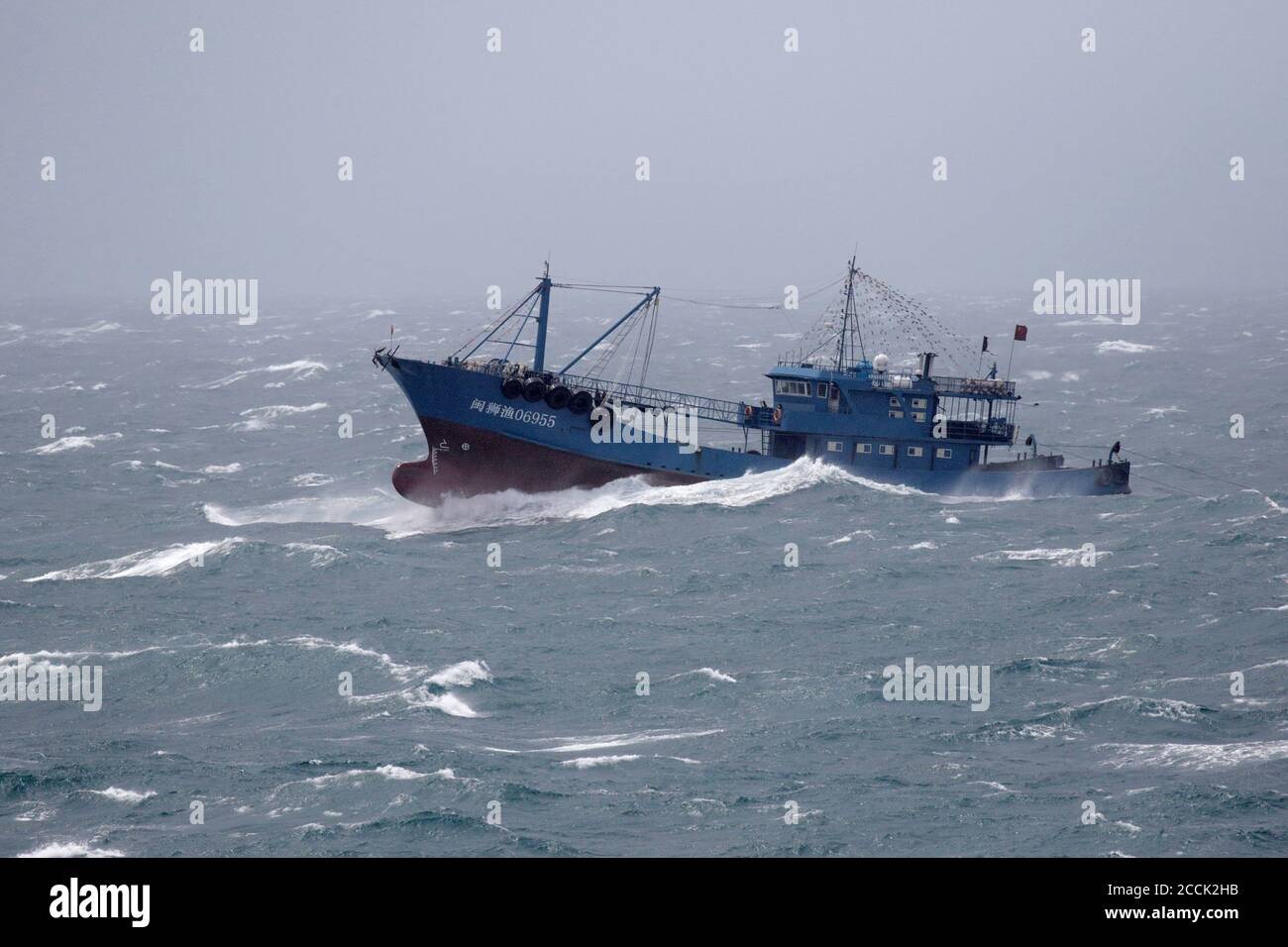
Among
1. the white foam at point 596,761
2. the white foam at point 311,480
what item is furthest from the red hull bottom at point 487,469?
the white foam at point 596,761

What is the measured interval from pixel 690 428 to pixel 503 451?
9742mm

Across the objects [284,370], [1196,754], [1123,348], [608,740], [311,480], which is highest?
[1123,348]

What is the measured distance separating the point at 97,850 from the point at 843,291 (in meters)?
43.0

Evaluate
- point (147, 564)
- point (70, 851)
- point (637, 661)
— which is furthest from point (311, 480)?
point (70, 851)

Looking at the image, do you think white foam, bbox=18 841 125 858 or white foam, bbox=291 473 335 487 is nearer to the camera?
white foam, bbox=18 841 125 858

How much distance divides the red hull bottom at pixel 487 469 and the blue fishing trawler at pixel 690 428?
0.14 feet

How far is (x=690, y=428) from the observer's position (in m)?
67.9

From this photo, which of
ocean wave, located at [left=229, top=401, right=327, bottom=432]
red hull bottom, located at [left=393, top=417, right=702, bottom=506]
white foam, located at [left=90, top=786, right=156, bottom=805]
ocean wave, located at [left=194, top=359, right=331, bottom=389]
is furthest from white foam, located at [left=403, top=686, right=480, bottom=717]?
ocean wave, located at [left=194, top=359, right=331, bottom=389]

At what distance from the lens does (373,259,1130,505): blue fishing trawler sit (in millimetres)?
62312

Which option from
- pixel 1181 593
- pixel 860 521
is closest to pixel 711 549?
pixel 860 521

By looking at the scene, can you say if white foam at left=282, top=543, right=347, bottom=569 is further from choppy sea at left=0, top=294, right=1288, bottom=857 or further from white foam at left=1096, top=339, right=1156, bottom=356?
white foam at left=1096, top=339, right=1156, bottom=356

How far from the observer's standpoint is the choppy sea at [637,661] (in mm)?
29188

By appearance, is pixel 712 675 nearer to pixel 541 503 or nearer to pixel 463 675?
pixel 463 675

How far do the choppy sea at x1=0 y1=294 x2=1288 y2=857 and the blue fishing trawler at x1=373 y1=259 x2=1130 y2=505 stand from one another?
→ 1449mm
